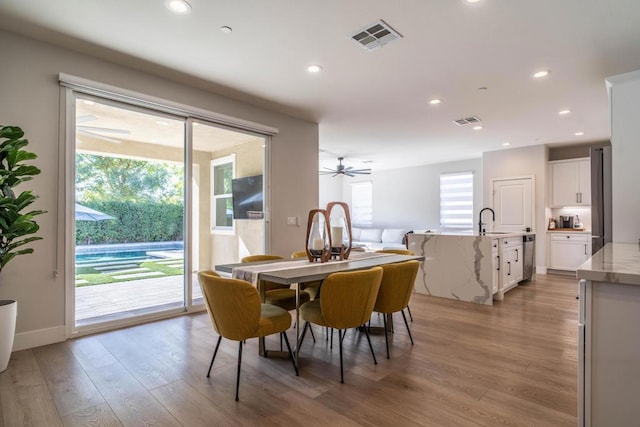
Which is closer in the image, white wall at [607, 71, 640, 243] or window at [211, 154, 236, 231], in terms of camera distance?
white wall at [607, 71, 640, 243]

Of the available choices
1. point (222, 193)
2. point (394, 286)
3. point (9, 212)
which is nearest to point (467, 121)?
point (394, 286)

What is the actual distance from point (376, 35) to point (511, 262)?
4.14 meters

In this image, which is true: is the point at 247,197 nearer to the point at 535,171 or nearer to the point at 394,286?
the point at 394,286

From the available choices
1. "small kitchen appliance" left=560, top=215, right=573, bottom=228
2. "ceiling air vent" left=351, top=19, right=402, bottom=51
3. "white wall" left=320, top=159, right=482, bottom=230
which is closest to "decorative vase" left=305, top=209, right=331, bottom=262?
"ceiling air vent" left=351, top=19, right=402, bottom=51

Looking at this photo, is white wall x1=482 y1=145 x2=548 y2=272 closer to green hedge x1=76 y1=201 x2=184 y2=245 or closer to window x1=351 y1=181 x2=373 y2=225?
window x1=351 y1=181 x2=373 y2=225

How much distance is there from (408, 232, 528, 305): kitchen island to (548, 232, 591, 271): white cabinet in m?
2.23

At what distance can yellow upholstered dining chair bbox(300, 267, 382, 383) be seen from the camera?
2.25 m

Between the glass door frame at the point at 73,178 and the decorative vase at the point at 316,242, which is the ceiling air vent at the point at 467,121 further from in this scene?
the glass door frame at the point at 73,178

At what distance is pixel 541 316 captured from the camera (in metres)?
3.88

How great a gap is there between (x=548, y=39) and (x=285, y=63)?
2364 mm

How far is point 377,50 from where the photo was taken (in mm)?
3086

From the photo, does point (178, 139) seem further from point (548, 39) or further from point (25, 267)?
point (548, 39)

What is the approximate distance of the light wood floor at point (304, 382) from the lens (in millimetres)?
1911

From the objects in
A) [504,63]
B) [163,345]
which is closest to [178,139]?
[163,345]
